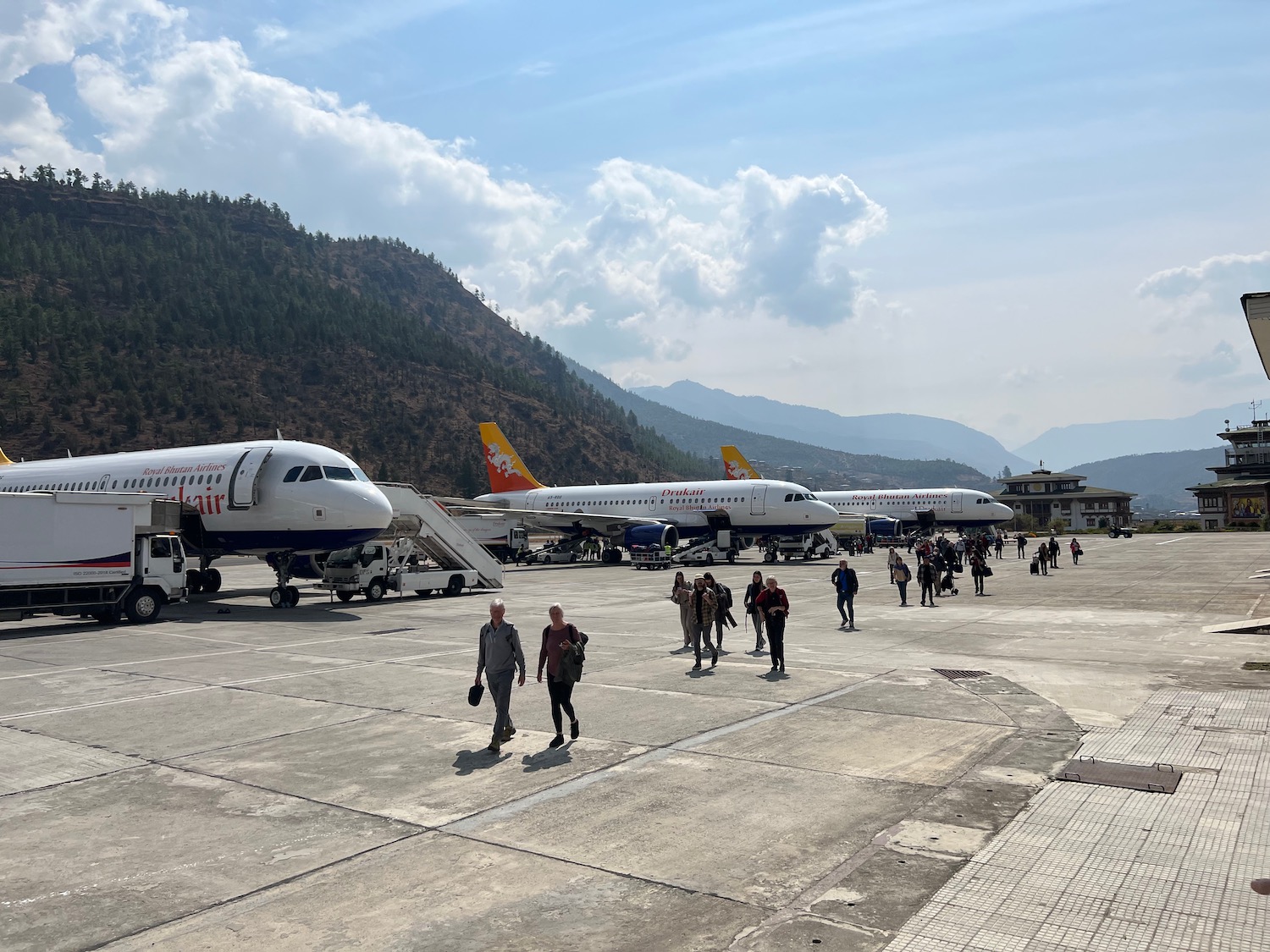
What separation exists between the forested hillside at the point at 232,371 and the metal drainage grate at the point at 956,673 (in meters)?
113

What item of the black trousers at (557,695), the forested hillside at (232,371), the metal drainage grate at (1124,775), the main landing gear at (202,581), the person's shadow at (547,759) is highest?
the forested hillside at (232,371)

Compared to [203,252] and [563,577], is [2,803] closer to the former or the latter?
[563,577]

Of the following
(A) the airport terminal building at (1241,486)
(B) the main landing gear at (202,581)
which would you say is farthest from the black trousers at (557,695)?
(A) the airport terminal building at (1241,486)

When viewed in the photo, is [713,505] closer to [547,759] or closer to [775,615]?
[775,615]

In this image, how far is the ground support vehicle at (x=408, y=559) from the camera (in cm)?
3125

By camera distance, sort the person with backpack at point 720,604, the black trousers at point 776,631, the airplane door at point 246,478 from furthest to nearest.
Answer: the airplane door at point 246,478
the person with backpack at point 720,604
the black trousers at point 776,631

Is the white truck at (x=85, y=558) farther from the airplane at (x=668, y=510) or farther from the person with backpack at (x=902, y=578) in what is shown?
the airplane at (x=668, y=510)

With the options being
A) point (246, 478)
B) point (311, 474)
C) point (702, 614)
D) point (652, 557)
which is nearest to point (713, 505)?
point (652, 557)

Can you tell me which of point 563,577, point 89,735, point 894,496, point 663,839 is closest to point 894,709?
point 663,839

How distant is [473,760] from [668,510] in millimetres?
44426

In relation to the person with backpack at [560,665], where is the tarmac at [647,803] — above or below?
below

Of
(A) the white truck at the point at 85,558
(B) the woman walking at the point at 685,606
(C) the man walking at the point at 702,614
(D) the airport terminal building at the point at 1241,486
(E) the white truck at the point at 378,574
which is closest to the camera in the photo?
(C) the man walking at the point at 702,614

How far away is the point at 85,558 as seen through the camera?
24.4 m

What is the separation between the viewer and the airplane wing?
54.5 metres
